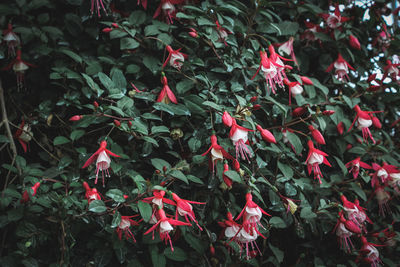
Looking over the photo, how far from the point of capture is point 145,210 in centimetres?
92

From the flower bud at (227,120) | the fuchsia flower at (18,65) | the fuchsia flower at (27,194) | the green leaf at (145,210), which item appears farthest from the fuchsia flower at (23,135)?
the flower bud at (227,120)

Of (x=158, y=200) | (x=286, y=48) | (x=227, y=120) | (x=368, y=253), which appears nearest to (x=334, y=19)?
(x=286, y=48)

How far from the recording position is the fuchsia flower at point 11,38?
1249 millimetres

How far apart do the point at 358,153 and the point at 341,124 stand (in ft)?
0.46

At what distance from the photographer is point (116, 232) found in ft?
3.45

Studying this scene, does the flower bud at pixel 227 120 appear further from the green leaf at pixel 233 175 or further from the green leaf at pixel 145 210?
the green leaf at pixel 145 210

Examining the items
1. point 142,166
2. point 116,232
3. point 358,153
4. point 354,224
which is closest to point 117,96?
point 142,166

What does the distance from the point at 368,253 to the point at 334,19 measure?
890 mm

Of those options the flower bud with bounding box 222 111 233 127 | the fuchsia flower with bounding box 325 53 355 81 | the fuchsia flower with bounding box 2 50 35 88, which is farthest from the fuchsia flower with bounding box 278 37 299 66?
the fuchsia flower with bounding box 2 50 35 88

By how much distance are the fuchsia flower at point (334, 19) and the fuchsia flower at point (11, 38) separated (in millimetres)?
1166

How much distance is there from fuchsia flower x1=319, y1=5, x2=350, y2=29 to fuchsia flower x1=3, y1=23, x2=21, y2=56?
1166mm

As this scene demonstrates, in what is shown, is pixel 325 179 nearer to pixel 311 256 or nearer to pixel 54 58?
pixel 311 256

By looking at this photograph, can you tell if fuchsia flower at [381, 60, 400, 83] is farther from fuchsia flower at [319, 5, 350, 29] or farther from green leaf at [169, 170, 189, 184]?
green leaf at [169, 170, 189, 184]

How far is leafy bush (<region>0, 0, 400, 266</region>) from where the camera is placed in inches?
41.8
